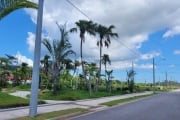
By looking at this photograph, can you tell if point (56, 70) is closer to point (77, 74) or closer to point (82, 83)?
point (82, 83)

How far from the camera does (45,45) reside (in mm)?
37906

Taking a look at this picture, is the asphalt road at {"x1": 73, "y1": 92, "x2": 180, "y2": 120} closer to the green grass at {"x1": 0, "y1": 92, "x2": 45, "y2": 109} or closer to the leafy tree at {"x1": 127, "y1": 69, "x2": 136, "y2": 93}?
the green grass at {"x1": 0, "y1": 92, "x2": 45, "y2": 109}

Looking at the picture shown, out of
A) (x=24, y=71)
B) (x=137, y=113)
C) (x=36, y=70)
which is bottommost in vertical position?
(x=137, y=113)

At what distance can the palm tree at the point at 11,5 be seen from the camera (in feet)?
65.5

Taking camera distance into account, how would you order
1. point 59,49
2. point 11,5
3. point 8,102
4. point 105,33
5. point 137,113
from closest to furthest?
1. point 11,5
2. point 8,102
3. point 137,113
4. point 59,49
5. point 105,33

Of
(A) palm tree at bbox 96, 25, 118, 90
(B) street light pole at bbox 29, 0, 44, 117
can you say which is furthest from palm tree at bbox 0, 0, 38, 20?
(A) palm tree at bbox 96, 25, 118, 90

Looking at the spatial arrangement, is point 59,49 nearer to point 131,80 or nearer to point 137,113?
point 137,113

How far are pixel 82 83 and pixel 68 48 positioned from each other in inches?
1004

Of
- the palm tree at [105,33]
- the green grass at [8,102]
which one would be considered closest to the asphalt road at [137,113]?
→ the green grass at [8,102]

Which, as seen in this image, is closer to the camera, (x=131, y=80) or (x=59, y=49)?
(x=59, y=49)

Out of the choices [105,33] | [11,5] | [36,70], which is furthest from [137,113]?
[105,33]

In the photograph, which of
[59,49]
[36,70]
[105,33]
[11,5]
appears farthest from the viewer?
[105,33]

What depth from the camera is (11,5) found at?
2006cm

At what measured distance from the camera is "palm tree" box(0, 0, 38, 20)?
20.0 metres
